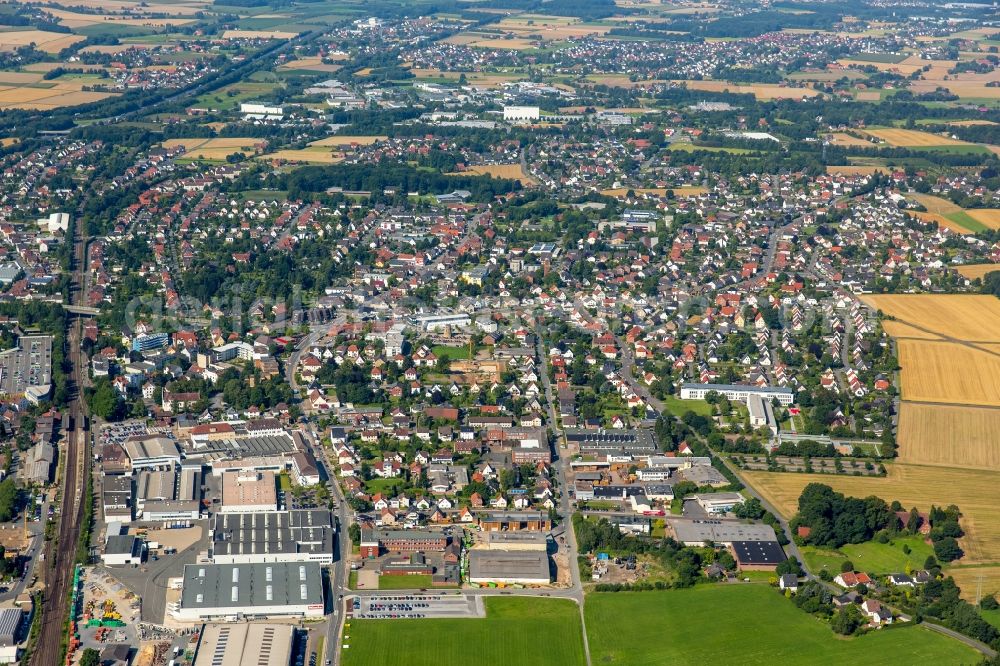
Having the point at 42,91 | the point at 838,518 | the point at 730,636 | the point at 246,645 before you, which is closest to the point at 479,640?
the point at 246,645

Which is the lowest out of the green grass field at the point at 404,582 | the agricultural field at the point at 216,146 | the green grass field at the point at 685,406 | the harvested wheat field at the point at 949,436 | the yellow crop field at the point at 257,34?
the green grass field at the point at 685,406

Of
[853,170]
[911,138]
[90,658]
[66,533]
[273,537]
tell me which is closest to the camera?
[90,658]

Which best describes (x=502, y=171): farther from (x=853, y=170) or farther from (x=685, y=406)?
(x=685, y=406)

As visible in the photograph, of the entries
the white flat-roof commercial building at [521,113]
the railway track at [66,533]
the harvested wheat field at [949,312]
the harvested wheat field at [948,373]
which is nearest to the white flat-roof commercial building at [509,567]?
the railway track at [66,533]

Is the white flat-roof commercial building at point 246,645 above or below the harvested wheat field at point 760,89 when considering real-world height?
below

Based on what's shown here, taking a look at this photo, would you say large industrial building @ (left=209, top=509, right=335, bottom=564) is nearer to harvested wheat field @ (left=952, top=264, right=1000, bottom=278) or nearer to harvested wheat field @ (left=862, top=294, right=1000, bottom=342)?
harvested wheat field @ (left=862, top=294, right=1000, bottom=342)

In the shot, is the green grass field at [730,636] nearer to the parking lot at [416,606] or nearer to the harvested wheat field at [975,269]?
the parking lot at [416,606]

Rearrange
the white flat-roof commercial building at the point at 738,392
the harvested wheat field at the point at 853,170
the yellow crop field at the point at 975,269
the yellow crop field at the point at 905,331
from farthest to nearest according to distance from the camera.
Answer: the harvested wheat field at the point at 853,170 → the yellow crop field at the point at 975,269 → the yellow crop field at the point at 905,331 → the white flat-roof commercial building at the point at 738,392
